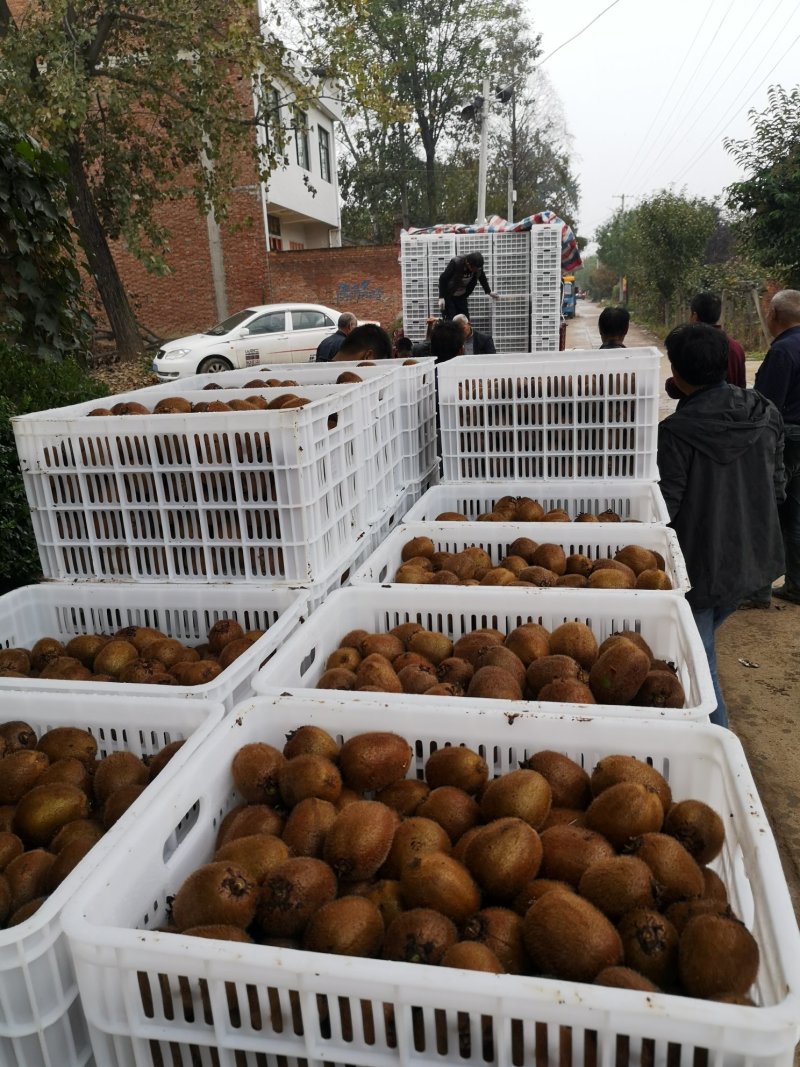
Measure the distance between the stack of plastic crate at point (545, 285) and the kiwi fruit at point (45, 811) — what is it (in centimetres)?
921

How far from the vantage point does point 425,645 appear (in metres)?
2.62

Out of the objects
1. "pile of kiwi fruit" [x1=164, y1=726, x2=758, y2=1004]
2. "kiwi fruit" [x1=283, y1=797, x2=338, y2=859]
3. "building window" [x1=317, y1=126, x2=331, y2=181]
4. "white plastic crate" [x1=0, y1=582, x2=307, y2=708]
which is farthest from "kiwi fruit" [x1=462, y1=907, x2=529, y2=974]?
"building window" [x1=317, y1=126, x2=331, y2=181]

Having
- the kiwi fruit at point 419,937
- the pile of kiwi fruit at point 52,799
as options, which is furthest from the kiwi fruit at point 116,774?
the kiwi fruit at point 419,937

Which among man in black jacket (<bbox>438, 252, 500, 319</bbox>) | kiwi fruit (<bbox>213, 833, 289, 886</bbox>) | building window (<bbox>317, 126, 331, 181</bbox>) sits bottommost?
kiwi fruit (<bbox>213, 833, 289, 886</bbox>)

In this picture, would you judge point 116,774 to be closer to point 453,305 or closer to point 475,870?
point 475,870

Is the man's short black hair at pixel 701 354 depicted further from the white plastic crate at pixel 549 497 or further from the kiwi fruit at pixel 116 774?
the kiwi fruit at pixel 116 774

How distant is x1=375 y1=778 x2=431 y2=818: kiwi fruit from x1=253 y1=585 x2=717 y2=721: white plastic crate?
1.48ft

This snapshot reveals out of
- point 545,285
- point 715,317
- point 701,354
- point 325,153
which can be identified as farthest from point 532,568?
point 325,153

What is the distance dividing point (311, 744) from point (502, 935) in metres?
0.68

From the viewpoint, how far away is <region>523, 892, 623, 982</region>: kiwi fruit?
51.8 inches

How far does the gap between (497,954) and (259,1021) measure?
1.34 ft

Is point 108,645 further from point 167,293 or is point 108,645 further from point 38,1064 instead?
point 167,293

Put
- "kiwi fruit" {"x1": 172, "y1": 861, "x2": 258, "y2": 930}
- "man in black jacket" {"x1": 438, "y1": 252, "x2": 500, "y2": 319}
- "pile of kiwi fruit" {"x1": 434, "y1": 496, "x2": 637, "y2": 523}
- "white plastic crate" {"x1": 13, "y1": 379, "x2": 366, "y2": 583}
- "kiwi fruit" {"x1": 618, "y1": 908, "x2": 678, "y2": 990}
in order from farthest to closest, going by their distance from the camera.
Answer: "man in black jacket" {"x1": 438, "y1": 252, "x2": 500, "y2": 319}, "pile of kiwi fruit" {"x1": 434, "y1": 496, "x2": 637, "y2": 523}, "white plastic crate" {"x1": 13, "y1": 379, "x2": 366, "y2": 583}, "kiwi fruit" {"x1": 172, "y1": 861, "x2": 258, "y2": 930}, "kiwi fruit" {"x1": 618, "y1": 908, "x2": 678, "y2": 990}

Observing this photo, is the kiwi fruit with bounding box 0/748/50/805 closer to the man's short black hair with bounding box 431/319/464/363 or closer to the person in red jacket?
the man's short black hair with bounding box 431/319/464/363
